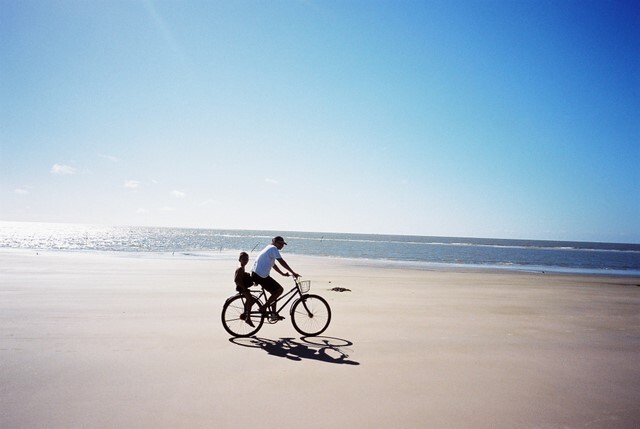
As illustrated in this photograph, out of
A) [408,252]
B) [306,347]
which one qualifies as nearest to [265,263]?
[306,347]

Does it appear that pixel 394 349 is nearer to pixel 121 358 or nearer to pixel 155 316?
pixel 121 358

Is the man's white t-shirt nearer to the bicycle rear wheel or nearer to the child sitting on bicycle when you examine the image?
the child sitting on bicycle

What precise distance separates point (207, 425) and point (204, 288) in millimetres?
12315

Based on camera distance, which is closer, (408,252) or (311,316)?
(311,316)

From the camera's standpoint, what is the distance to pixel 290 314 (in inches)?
344

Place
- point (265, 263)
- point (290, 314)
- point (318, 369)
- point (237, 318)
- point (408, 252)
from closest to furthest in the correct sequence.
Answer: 1. point (318, 369)
2. point (265, 263)
3. point (237, 318)
4. point (290, 314)
5. point (408, 252)

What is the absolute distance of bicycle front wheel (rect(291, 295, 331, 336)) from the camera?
884cm

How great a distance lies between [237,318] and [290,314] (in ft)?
3.89

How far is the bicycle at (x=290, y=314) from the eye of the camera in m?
8.33

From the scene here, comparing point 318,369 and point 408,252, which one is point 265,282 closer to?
point 318,369

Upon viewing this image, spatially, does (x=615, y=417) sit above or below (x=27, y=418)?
above

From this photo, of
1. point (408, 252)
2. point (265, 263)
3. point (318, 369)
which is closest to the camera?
point (318, 369)

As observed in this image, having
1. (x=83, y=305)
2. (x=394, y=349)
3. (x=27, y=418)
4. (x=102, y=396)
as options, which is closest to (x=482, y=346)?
(x=394, y=349)

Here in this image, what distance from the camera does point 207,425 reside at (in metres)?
4.43
